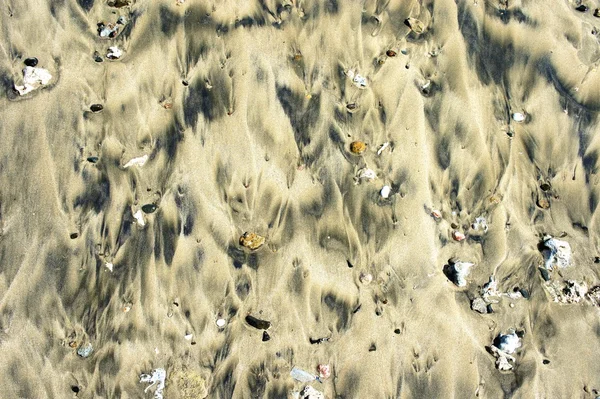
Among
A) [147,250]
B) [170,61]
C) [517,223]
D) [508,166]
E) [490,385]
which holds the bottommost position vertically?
[490,385]

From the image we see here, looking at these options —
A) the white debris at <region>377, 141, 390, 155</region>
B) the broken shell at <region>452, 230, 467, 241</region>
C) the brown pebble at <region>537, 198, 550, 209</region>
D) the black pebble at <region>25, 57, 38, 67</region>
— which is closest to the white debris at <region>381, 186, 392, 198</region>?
the white debris at <region>377, 141, 390, 155</region>

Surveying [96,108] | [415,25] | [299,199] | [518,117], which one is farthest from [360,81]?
[96,108]

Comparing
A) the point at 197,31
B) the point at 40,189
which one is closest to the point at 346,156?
the point at 197,31

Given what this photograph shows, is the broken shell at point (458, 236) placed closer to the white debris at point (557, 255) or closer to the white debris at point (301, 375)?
the white debris at point (557, 255)

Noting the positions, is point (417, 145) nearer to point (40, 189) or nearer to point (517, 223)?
point (517, 223)

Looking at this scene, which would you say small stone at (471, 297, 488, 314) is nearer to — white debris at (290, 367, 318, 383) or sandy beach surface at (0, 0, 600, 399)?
sandy beach surface at (0, 0, 600, 399)

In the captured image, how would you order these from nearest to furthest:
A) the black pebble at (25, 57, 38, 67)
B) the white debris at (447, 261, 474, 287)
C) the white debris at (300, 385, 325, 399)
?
1. the white debris at (300, 385, 325, 399)
2. the white debris at (447, 261, 474, 287)
3. the black pebble at (25, 57, 38, 67)
